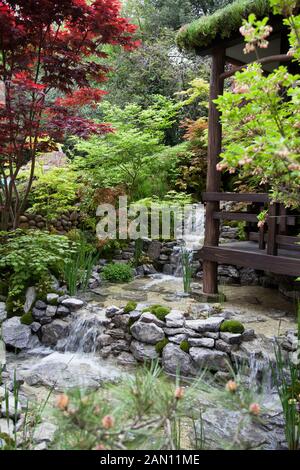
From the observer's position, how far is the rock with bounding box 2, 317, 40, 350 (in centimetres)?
438

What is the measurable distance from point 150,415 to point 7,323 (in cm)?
352

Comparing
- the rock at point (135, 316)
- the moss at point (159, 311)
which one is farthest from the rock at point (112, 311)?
the moss at point (159, 311)

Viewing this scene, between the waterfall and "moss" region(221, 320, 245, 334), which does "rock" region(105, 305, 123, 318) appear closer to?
the waterfall

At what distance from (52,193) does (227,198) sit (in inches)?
129

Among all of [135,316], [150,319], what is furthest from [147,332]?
[135,316]

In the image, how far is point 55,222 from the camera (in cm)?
666

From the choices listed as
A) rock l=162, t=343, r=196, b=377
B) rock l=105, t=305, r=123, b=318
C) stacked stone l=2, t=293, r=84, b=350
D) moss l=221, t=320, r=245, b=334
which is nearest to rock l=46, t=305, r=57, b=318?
stacked stone l=2, t=293, r=84, b=350

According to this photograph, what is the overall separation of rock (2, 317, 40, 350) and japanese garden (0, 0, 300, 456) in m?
0.02

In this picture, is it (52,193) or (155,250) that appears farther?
(155,250)

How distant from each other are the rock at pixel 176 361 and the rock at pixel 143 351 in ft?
0.51

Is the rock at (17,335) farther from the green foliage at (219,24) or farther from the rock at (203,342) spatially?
the green foliage at (219,24)

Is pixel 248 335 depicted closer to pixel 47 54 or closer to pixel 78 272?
pixel 78 272

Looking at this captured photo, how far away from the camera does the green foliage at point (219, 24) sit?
4.20m

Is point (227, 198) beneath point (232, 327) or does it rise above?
above
